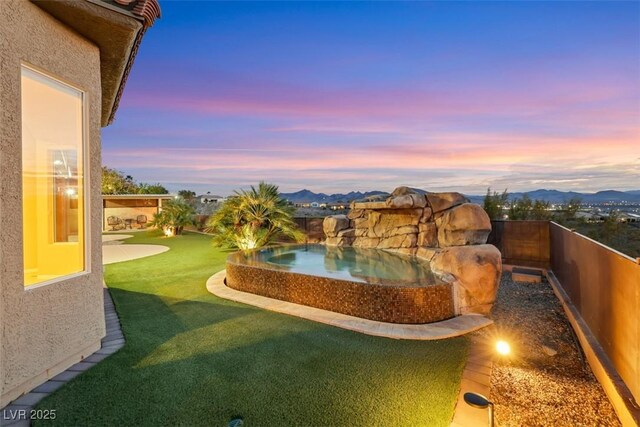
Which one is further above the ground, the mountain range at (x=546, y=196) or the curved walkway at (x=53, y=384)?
the mountain range at (x=546, y=196)

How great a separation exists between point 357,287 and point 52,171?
522cm

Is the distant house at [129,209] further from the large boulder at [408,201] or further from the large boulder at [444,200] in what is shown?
the large boulder at [444,200]

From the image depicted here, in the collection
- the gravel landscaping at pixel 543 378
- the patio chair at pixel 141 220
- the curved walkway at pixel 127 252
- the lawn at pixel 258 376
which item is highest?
the patio chair at pixel 141 220

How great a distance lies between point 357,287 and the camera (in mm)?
5258

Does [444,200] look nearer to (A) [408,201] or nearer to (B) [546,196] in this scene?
(A) [408,201]

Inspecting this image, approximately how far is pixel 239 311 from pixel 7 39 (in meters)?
4.69

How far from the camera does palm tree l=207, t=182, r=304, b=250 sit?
10867 millimetres

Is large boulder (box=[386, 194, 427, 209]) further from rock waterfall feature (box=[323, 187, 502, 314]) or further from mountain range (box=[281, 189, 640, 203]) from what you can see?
mountain range (box=[281, 189, 640, 203])

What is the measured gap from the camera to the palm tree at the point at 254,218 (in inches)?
428

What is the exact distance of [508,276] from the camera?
884cm

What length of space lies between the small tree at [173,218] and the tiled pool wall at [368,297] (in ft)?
43.7

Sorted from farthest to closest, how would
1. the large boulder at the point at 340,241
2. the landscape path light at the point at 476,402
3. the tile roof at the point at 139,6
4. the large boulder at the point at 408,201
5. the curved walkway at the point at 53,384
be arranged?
the large boulder at the point at 340,241 < the large boulder at the point at 408,201 < the tile roof at the point at 139,6 < the curved walkway at the point at 53,384 < the landscape path light at the point at 476,402

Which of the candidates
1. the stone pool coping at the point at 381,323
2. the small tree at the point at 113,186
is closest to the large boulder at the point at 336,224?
the stone pool coping at the point at 381,323

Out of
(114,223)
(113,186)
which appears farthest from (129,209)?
(113,186)
